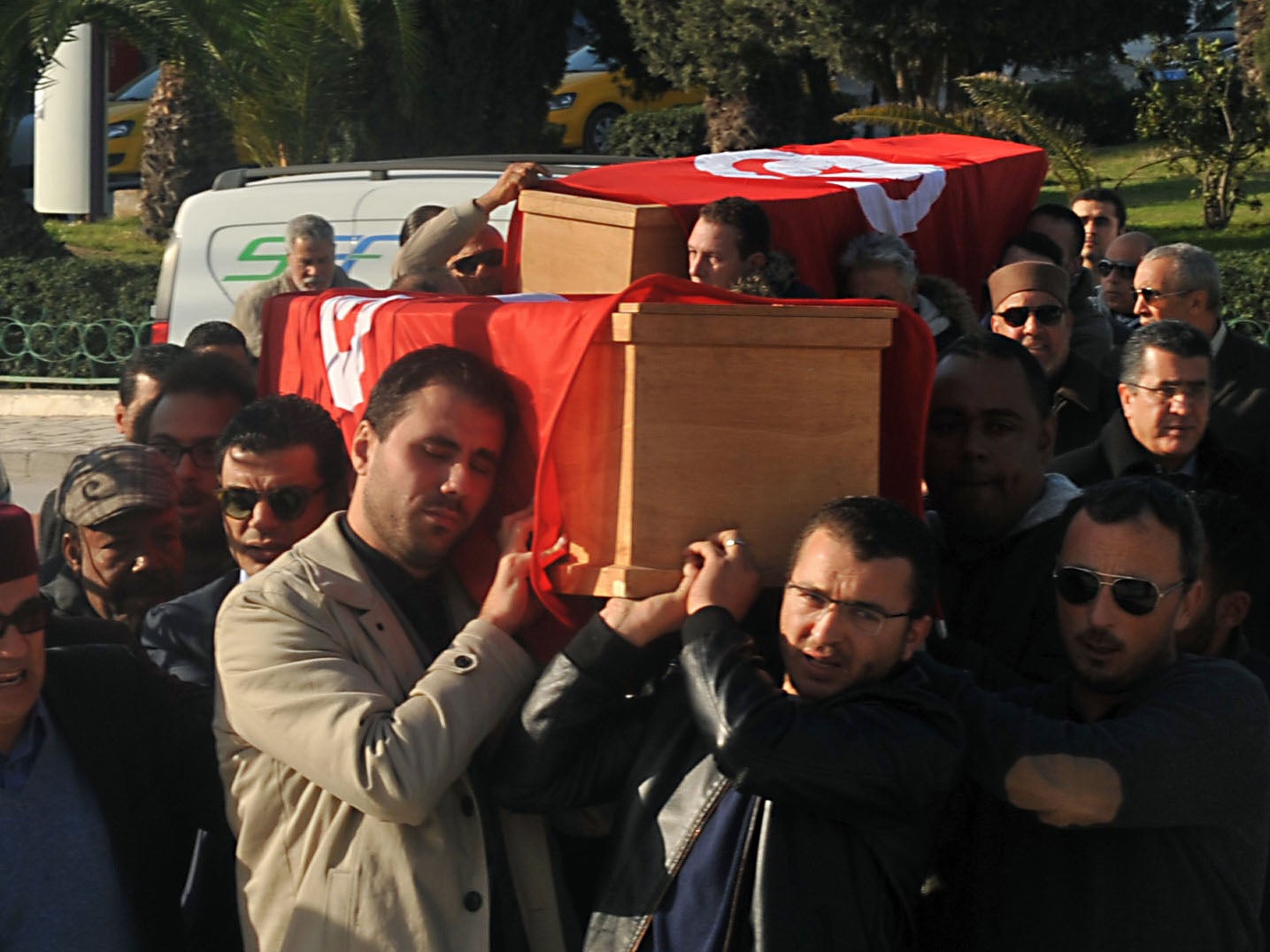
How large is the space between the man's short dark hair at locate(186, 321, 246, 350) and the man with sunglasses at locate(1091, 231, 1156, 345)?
3210 mm

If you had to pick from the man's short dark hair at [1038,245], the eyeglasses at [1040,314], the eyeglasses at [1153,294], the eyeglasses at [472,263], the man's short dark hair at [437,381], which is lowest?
the man's short dark hair at [437,381]

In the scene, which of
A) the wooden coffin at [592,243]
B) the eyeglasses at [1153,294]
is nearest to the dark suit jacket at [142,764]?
the wooden coffin at [592,243]

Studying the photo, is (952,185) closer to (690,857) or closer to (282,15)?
(690,857)

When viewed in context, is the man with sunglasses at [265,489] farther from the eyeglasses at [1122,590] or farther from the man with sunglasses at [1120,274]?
the man with sunglasses at [1120,274]

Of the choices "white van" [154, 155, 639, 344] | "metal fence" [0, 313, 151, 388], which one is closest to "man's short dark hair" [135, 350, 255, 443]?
"white van" [154, 155, 639, 344]

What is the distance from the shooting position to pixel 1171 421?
14.6 feet

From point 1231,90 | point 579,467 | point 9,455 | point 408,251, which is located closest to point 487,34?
point 1231,90

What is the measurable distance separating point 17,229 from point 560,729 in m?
15.0

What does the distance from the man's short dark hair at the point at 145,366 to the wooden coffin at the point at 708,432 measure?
2.26 metres

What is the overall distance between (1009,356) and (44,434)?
35.6 ft

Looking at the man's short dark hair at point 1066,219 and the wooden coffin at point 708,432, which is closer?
the wooden coffin at point 708,432

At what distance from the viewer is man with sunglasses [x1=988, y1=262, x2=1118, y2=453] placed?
5.14 m

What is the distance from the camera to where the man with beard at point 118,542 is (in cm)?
396

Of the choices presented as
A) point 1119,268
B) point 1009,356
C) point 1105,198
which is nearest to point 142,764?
point 1009,356
